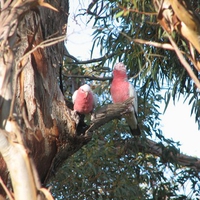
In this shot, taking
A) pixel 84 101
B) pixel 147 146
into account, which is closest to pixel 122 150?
pixel 147 146

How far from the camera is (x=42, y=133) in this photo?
316 cm

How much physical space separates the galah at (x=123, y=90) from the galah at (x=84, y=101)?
48 centimetres

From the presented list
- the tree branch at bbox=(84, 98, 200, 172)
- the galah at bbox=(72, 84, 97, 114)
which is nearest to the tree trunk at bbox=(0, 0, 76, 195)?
the tree branch at bbox=(84, 98, 200, 172)

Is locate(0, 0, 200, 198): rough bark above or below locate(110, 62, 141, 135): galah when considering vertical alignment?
above

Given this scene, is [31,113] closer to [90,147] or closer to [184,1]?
[184,1]

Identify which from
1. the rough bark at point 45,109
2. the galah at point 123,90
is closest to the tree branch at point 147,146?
the rough bark at point 45,109

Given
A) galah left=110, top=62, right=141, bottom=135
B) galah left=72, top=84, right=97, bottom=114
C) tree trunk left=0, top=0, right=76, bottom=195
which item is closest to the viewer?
tree trunk left=0, top=0, right=76, bottom=195

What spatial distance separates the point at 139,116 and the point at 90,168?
2.51 ft

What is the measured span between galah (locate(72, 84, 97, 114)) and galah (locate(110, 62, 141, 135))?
1.59 ft

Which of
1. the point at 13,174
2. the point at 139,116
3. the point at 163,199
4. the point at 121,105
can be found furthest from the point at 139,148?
the point at 13,174

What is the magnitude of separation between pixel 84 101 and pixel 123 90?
0.79 m

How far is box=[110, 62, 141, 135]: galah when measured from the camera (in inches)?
183

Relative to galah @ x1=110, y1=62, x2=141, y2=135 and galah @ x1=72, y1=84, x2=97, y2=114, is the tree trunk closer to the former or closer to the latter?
galah @ x1=72, y1=84, x2=97, y2=114

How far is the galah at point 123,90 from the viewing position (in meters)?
4.64
